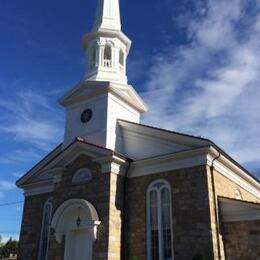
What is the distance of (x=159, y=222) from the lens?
59.6 feet

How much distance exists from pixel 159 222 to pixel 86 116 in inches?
303

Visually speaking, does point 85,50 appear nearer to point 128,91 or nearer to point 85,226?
point 128,91

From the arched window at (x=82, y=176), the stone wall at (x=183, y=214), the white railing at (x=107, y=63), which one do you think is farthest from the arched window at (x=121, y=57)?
the stone wall at (x=183, y=214)

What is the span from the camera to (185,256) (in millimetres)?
16672

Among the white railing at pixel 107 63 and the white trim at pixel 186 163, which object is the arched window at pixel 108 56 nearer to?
the white railing at pixel 107 63

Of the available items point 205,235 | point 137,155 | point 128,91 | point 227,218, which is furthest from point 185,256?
point 128,91

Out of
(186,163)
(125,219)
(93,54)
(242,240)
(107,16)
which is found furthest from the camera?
(107,16)

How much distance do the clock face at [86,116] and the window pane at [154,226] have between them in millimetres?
6026

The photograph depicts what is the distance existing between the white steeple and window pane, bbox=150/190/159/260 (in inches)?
309

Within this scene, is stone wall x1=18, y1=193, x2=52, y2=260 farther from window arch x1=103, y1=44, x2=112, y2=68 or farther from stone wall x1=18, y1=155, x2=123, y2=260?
window arch x1=103, y1=44, x2=112, y2=68

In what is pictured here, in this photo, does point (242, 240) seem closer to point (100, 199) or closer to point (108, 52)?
point (100, 199)

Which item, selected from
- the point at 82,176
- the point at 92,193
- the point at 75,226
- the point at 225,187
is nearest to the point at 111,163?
the point at 92,193

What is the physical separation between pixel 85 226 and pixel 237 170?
28.1 feet

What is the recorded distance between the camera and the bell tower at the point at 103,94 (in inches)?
855
